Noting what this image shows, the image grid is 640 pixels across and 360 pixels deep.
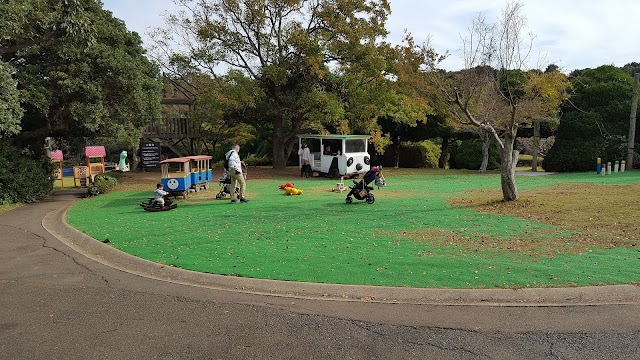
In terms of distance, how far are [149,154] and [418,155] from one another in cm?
1795

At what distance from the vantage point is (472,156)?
2958 cm

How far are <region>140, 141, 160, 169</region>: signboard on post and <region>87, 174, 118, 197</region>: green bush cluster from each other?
27.6 ft

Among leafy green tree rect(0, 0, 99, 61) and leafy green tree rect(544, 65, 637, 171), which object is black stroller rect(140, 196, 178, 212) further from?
leafy green tree rect(544, 65, 637, 171)

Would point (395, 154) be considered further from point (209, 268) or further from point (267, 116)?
point (209, 268)

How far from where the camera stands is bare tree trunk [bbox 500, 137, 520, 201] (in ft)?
38.1

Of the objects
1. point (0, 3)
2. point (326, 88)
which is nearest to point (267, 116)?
point (326, 88)

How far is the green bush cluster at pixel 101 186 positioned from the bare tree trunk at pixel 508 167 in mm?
14248

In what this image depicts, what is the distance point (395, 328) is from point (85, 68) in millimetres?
14735

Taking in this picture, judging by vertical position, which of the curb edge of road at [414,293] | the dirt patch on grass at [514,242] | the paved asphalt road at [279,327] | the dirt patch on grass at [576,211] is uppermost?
the dirt patch on grass at [576,211]

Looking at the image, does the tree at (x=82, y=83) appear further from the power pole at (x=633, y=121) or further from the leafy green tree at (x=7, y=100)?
the power pole at (x=633, y=121)

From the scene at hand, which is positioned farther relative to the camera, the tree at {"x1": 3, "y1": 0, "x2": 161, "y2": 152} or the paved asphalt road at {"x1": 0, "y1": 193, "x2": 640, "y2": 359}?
the tree at {"x1": 3, "y1": 0, "x2": 161, "y2": 152}

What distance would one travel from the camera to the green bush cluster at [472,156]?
93.4 ft

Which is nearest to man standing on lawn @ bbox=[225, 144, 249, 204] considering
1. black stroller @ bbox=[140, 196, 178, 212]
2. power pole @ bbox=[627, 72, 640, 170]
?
black stroller @ bbox=[140, 196, 178, 212]

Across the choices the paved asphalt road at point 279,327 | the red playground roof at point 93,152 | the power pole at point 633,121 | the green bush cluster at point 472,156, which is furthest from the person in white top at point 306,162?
the paved asphalt road at point 279,327
